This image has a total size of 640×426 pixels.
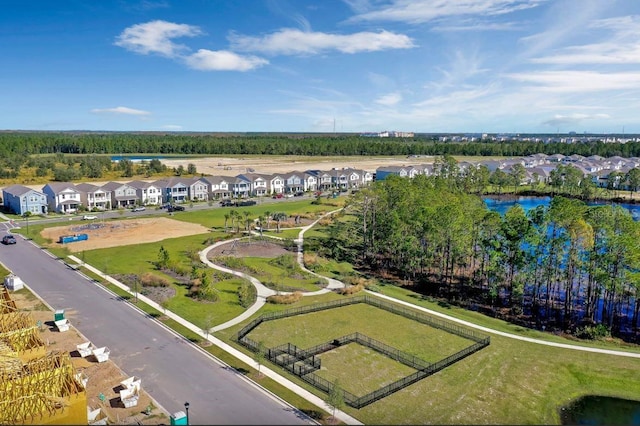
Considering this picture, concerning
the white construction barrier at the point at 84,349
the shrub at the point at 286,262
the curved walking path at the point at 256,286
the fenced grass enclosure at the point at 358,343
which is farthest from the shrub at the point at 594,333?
the white construction barrier at the point at 84,349

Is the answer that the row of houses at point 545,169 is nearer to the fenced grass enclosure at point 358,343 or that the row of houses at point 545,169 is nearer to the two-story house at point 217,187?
the two-story house at point 217,187

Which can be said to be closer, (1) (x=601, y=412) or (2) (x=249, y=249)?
(1) (x=601, y=412)

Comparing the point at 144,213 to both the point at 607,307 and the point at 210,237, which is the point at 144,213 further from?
the point at 607,307

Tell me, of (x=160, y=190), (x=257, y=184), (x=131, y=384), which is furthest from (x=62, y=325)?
(x=257, y=184)

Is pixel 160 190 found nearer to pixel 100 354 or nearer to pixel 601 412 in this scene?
pixel 100 354

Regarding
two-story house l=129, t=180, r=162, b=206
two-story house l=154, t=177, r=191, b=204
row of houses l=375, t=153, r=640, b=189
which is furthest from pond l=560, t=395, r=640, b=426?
row of houses l=375, t=153, r=640, b=189

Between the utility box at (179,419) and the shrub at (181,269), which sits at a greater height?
the utility box at (179,419)
